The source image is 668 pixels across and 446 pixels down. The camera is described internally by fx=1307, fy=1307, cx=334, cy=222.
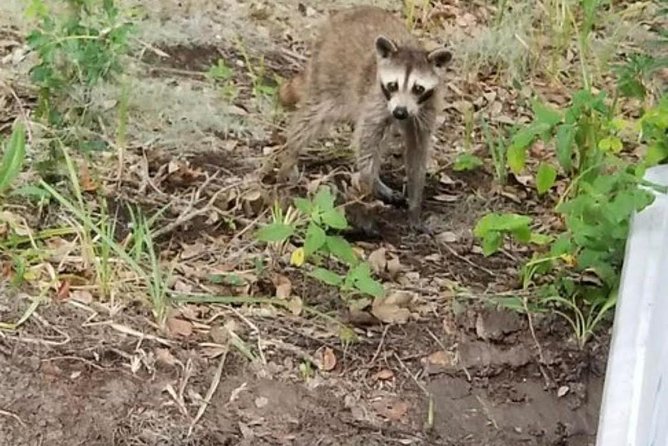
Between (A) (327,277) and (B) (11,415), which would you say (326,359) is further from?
(B) (11,415)

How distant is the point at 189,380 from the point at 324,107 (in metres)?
1.55

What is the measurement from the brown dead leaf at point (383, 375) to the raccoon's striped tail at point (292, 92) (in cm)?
153

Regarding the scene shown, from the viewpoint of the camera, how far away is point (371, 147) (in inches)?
185

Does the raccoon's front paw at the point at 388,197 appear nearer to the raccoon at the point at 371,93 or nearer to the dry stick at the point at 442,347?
the raccoon at the point at 371,93

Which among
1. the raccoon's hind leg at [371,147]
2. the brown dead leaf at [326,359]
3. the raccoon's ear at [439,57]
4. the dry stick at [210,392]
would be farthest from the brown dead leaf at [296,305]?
the raccoon's ear at [439,57]

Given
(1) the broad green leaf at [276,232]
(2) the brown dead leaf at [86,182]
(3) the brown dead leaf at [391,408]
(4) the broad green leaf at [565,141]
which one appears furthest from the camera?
(2) the brown dead leaf at [86,182]

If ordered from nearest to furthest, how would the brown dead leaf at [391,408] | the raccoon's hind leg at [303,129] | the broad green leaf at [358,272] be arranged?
the brown dead leaf at [391,408], the broad green leaf at [358,272], the raccoon's hind leg at [303,129]

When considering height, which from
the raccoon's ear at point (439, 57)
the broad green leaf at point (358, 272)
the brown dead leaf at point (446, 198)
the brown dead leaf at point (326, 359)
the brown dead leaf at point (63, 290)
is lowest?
the brown dead leaf at point (326, 359)

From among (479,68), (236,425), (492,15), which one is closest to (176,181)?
(236,425)

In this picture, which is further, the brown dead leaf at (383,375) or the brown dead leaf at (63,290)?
the brown dead leaf at (63,290)

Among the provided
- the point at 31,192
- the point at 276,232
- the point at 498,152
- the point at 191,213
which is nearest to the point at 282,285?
the point at 276,232

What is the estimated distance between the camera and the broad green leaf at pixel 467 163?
4879 millimetres

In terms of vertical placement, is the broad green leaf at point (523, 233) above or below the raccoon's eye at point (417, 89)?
below

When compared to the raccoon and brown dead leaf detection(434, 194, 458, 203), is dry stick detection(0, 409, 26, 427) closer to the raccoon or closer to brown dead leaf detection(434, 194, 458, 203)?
the raccoon
